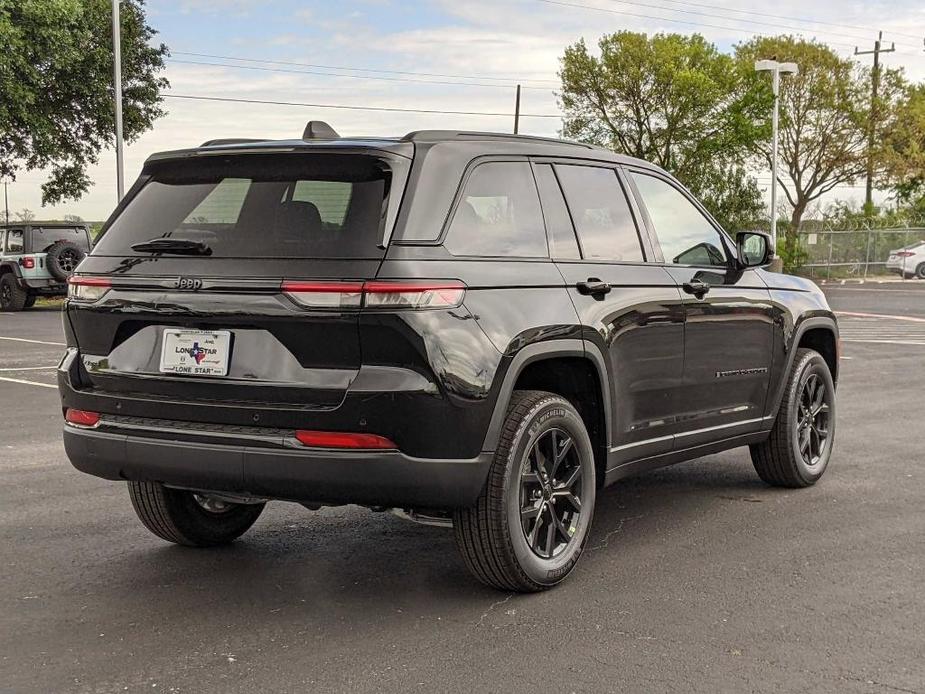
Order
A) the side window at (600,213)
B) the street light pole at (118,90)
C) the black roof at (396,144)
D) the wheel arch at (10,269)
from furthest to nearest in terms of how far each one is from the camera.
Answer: the street light pole at (118,90) → the wheel arch at (10,269) → the side window at (600,213) → the black roof at (396,144)

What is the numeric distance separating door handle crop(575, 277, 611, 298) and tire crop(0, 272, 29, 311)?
81.3ft

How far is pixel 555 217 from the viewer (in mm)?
5324

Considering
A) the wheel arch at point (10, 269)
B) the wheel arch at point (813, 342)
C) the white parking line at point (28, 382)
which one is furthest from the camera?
the wheel arch at point (10, 269)

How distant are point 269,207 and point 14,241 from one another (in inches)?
993

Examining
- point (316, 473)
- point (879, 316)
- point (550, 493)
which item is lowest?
point (879, 316)

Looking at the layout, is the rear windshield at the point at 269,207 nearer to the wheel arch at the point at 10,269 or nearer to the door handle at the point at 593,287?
the door handle at the point at 593,287

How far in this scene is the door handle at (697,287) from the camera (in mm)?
6000

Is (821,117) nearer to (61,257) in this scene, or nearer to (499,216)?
(61,257)

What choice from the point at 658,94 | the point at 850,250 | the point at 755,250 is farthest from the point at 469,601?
the point at 658,94

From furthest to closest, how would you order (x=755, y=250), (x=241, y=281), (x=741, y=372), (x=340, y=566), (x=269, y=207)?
(x=755, y=250)
(x=741, y=372)
(x=340, y=566)
(x=269, y=207)
(x=241, y=281)

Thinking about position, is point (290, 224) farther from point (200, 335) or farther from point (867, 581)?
point (867, 581)

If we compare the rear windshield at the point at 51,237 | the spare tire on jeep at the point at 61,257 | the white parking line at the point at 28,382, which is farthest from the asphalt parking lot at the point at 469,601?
the rear windshield at the point at 51,237

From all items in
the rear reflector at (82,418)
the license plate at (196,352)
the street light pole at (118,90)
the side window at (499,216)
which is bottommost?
the rear reflector at (82,418)

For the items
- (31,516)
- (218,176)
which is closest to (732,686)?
(218,176)
